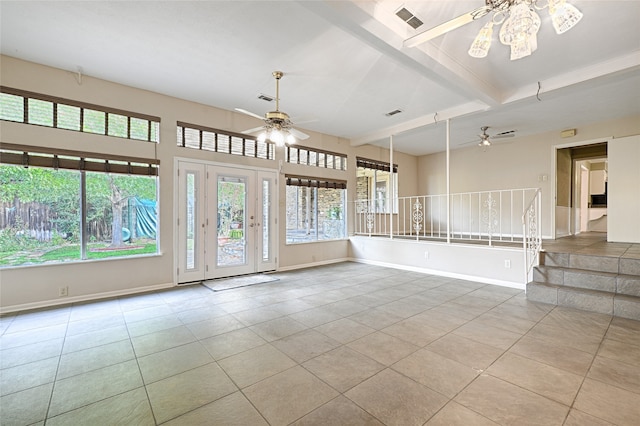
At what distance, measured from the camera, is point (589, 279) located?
147 inches

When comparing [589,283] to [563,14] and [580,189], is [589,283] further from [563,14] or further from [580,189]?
[580,189]

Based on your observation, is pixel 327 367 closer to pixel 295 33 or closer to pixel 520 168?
pixel 295 33

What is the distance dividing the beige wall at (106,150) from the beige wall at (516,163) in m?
5.58

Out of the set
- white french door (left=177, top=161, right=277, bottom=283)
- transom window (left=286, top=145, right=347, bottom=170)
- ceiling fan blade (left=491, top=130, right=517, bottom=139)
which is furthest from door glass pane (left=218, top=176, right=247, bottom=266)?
ceiling fan blade (left=491, top=130, right=517, bottom=139)

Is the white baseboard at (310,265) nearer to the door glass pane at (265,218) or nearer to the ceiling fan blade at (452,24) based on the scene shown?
the door glass pane at (265,218)

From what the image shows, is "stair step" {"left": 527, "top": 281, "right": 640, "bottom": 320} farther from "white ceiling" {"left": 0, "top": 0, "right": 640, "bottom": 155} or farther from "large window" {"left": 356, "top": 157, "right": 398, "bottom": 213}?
"large window" {"left": 356, "top": 157, "right": 398, "bottom": 213}

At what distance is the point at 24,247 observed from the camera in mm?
3699

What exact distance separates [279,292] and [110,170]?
3.15m

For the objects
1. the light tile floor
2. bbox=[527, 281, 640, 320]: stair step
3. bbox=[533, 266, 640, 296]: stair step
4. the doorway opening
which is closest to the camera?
the light tile floor

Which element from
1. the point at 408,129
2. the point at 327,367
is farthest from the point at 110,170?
the point at 408,129

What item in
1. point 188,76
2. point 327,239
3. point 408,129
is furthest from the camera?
point 327,239

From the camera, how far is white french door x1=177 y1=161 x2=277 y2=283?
4.95 m

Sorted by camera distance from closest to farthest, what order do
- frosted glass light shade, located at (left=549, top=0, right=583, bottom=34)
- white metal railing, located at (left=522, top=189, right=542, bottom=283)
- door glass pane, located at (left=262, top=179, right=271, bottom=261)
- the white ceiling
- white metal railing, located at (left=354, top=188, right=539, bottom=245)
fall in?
frosted glass light shade, located at (left=549, top=0, right=583, bottom=34) < the white ceiling < white metal railing, located at (left=522, top=189, right=542, bottom=283) < door glass pane, located at (left=262, top=179, right=271, bottom=261) < white metal railing, located at (left=354, top=188, right=539, bottom=245)

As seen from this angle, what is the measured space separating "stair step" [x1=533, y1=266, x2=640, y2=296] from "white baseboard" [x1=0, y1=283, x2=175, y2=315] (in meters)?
5.88
